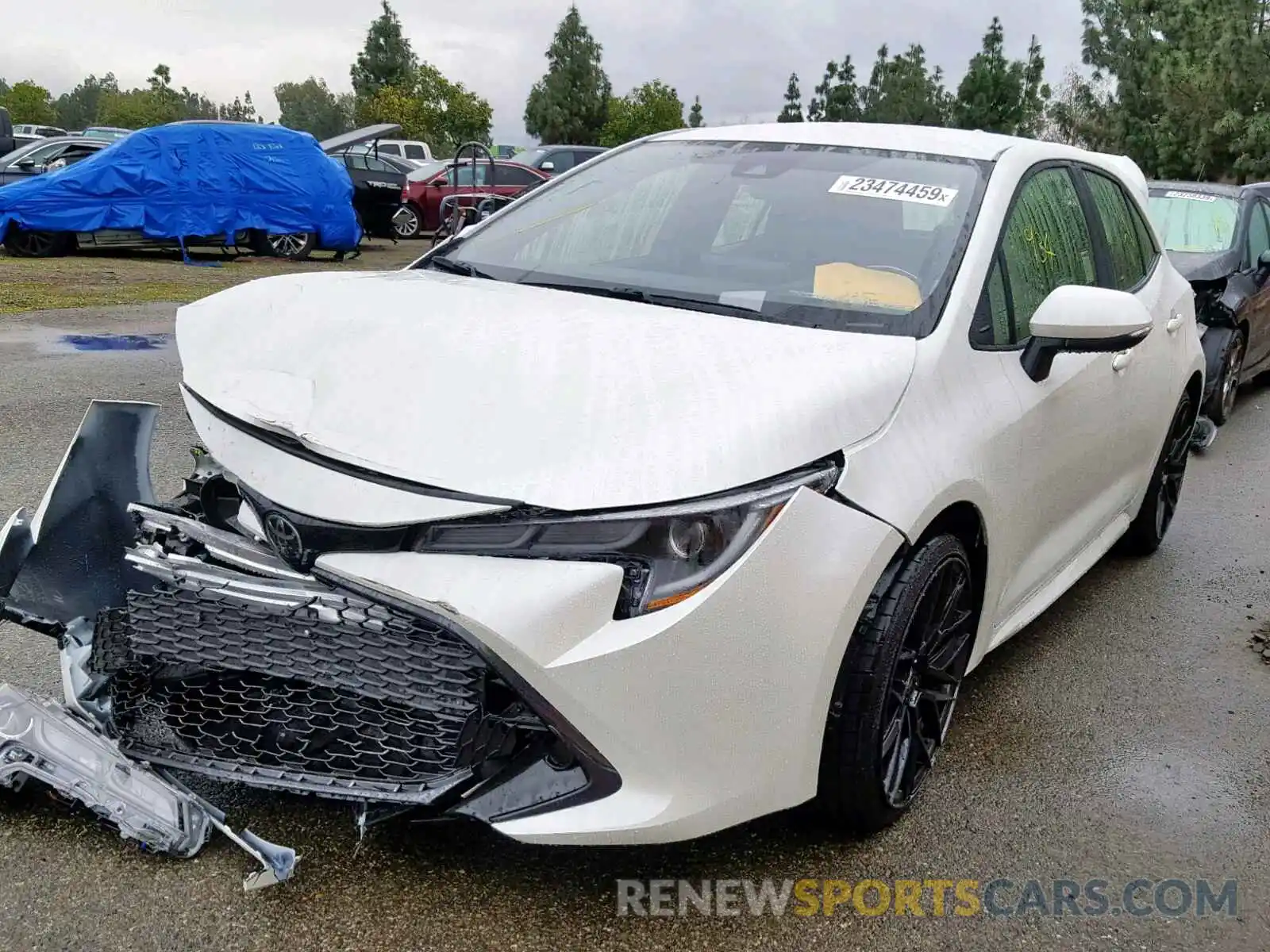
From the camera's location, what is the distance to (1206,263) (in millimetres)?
7199

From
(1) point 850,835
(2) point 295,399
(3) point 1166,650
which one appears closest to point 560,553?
(2) point 295,399

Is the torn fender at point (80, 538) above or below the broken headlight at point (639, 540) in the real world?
below

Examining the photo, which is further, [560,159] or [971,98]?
[971,98]

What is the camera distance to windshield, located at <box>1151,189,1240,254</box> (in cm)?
759

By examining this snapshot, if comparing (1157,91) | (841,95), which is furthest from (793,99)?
(1157,91)

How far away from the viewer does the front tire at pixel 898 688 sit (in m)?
2.40

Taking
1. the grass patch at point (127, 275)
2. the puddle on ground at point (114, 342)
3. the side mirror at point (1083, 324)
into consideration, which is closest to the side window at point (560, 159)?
the grass patch at point (127, 275)

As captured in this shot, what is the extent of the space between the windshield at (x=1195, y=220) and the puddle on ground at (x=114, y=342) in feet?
24.0

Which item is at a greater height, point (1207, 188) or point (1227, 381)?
point (1207, 188)

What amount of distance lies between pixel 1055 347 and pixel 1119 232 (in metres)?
1.39

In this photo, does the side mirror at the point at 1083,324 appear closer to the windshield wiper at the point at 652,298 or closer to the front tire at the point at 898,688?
the front tire at the point at 898,688

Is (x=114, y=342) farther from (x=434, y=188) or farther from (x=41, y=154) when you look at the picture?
(x=434, y=188)

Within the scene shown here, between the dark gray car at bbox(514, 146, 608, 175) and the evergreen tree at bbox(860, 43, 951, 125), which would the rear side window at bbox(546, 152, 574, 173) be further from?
the evergreen tree at bbox(860, 43, 951, 125)

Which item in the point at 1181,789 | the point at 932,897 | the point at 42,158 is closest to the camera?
the point at 932,897
